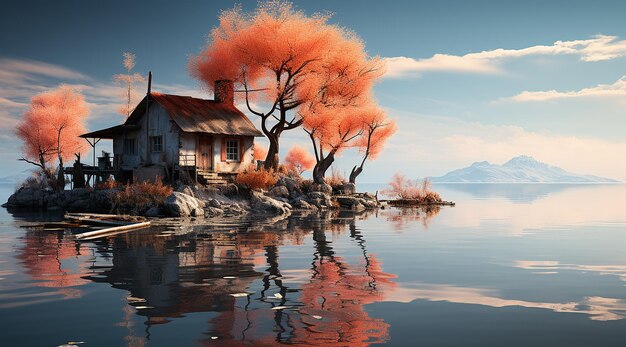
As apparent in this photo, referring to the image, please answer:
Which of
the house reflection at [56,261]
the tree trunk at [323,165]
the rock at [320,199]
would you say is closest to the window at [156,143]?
the rock at [320,199]

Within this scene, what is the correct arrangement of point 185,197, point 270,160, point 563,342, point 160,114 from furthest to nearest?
point 270,160, point 160,114, point 185,197, point 563,342

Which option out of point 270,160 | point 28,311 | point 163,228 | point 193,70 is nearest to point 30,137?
point 193,70

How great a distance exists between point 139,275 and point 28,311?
127 inches

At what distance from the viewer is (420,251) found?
17.2m

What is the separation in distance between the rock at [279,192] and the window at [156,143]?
8186mm

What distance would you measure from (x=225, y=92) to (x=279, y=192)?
9.77 meters

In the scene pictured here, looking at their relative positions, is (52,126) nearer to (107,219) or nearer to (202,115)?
(202,115)

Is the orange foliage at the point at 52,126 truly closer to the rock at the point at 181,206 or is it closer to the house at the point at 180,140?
the house at the point at 180,140

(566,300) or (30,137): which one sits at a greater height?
(30,137)

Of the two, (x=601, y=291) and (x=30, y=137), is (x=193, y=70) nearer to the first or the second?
(x=30, y=137)

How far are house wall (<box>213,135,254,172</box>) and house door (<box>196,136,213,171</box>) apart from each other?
34 centimetres

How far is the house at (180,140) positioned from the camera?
37125mm

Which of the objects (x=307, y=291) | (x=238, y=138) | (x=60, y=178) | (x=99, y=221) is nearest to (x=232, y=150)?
(x=238, y=138)

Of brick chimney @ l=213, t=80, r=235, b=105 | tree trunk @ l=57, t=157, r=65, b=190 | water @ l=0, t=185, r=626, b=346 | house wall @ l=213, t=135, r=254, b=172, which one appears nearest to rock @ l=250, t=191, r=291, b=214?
house wall @ l=213, t=135, r=254, b=172
